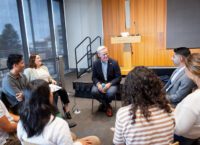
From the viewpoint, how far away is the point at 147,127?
1.05 meters

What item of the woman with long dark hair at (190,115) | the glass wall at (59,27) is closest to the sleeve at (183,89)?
the woman with long dark hair at (190,115)

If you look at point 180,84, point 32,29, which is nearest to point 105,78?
point 180,84

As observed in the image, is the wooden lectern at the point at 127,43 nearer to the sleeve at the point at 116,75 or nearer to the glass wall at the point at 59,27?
the sleeve at the point at 116,75

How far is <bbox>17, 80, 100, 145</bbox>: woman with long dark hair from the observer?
1.10 meters

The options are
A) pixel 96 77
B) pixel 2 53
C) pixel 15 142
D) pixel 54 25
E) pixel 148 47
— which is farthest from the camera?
pixel 54 25

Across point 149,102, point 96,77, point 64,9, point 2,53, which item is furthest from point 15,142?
point 64,9

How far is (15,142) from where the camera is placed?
1.54m

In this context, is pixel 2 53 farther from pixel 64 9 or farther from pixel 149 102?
pixel 149 102

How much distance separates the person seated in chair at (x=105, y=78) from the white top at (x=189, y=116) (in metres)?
1.78

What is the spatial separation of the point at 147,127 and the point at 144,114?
8cm

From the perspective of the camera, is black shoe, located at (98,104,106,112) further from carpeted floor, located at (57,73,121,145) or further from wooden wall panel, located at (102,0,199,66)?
wooden wall panel, located at (102,0,199,66)

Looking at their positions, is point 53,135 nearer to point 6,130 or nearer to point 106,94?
point 6,130

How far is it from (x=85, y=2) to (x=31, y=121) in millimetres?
5629

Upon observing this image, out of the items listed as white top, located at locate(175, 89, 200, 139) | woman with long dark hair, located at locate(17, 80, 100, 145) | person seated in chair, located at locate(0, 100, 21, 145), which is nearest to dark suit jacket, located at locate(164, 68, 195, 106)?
white top, located at locate(175, 89, 200, 139)
